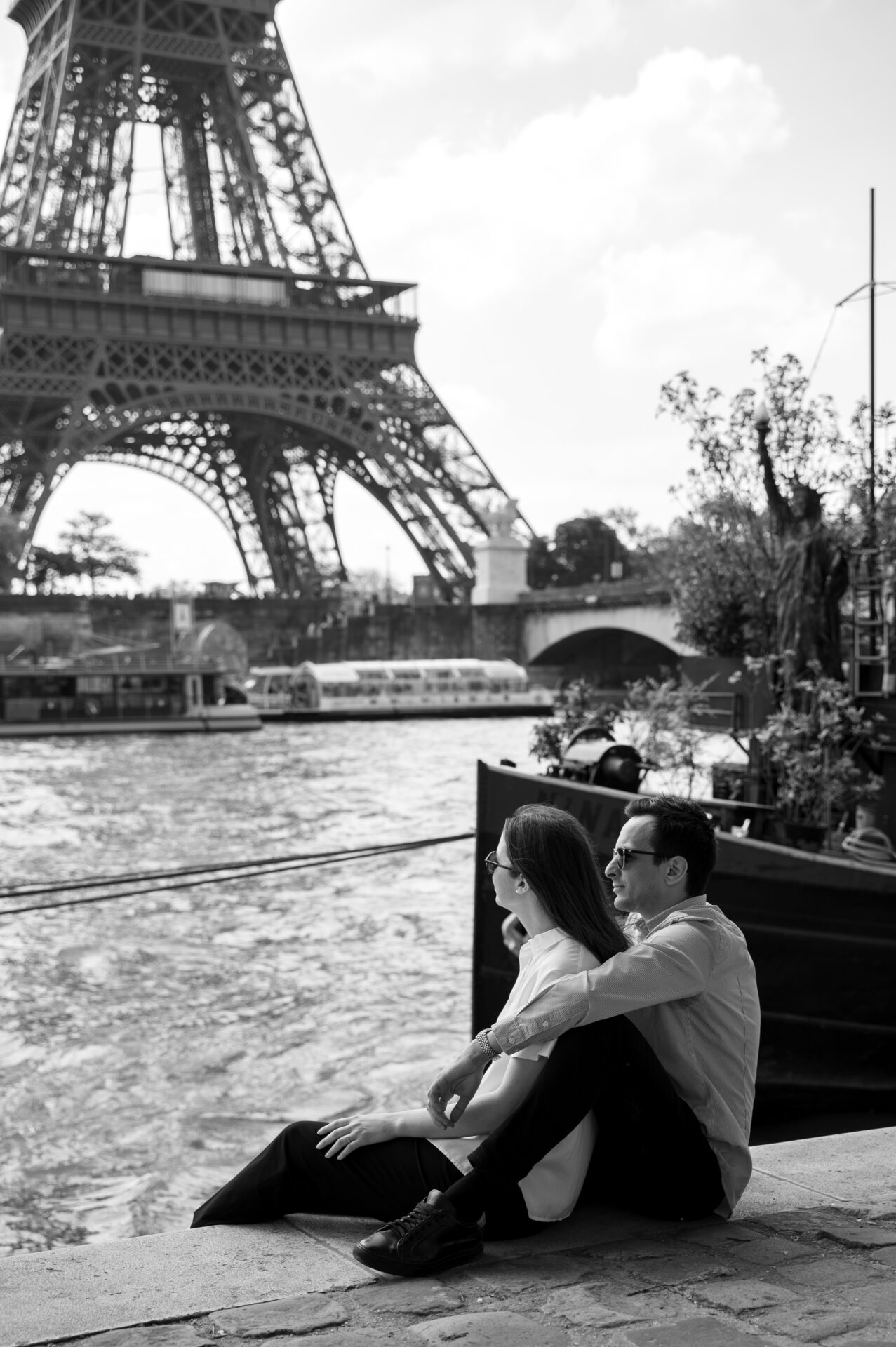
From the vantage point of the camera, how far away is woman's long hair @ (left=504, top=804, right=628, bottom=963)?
3336 millimetres

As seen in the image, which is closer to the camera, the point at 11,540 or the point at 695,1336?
the point at 695,1336

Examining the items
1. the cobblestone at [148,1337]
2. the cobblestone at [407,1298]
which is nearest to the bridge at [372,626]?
the cobblestone at [407,1298]

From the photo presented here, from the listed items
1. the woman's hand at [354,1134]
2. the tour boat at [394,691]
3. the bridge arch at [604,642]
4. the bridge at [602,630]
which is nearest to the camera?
the woman's hand at [354,1134]

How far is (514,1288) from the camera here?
10.1 feet

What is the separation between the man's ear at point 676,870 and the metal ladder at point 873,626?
5.87 metres

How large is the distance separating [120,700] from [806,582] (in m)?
34.7

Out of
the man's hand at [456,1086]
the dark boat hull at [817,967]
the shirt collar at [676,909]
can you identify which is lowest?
the dark boat hull at [817,967]

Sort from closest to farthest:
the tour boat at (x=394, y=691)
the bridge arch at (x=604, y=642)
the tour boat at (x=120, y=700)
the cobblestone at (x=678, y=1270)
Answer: the cobblestone at (x=678, y=1270) → the tour boat at (x=120, y=700) → the bridge arch at (x=604, y=642) → the tour boat at (x=394, y=691)

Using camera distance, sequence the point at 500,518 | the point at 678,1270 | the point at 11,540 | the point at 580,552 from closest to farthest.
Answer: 1. the point at 678,1270
2. the point at 11,540
3. the point at 500,518
4. the point at 580,552

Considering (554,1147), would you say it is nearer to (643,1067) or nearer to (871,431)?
(643,1067)

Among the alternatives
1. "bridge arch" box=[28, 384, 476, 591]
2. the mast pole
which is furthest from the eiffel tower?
the mast pole

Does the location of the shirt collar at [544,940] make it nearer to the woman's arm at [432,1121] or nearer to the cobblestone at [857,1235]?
the woman's arm at [432,1121]

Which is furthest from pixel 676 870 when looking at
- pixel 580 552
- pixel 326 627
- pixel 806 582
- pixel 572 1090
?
pixel 580 552

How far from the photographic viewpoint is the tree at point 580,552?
70750 mm
